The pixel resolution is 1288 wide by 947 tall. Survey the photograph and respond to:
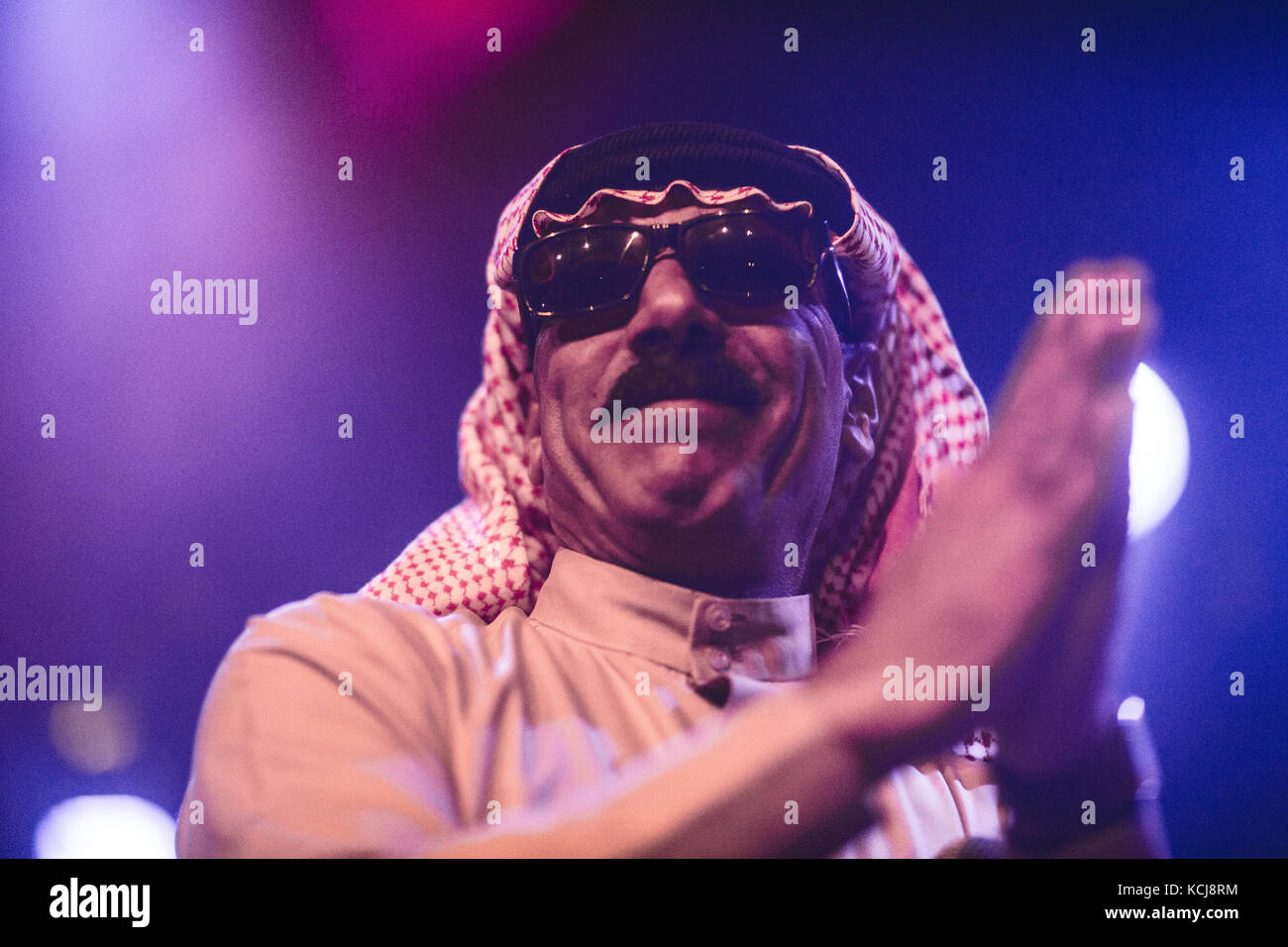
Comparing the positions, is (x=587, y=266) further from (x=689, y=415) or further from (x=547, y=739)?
(x=547, y=739)

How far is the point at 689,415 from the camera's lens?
1.57 m

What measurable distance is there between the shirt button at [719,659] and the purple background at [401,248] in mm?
706

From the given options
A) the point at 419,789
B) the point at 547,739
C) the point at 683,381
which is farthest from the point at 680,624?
the point at 419,789

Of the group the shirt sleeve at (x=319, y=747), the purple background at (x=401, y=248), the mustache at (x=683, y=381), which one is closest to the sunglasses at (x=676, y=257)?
the mustache at (x=683, y=381)

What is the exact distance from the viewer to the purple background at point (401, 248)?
183 cm

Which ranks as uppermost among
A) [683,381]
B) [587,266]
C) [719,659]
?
[587,266]

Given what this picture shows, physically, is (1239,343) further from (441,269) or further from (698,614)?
(441,269)

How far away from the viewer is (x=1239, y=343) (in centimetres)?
193

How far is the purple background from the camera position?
5.99 ft

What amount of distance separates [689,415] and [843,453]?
40cm

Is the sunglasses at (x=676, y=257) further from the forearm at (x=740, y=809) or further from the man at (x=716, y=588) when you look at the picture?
the forearm at (x=740, y=809)

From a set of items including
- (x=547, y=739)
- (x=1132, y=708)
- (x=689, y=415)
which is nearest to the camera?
(x=547, y=739)

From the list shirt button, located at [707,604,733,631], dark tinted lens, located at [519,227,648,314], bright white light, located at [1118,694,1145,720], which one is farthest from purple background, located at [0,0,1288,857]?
shirt button, located at [707,604,733,631]
